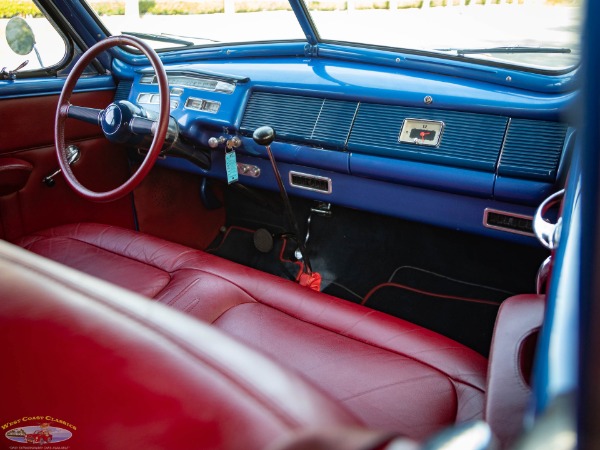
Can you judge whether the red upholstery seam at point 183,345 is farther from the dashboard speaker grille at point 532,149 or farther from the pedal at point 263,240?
the pedal at point 263,240

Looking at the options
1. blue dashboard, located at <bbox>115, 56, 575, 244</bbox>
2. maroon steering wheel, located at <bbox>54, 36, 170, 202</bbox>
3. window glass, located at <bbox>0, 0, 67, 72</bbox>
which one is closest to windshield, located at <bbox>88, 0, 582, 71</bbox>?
blue dashboard, located at <bbox>115, 56, 575, 244</bbox>

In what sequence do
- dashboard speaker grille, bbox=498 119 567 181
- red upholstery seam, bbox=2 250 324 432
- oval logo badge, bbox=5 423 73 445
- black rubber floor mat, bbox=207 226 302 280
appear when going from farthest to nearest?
black rubber floor mat, bbox=207 226 302 280 < dashboard speaker grille, bbox=498 119 567 181 < oval logo badge, bbox=5 423 73 445 < red upholstery seam, bbox=2 250 324 432

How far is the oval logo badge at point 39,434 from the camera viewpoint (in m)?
0.66

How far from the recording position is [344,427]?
51 centimetres

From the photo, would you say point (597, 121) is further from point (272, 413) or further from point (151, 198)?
point (151, 198)

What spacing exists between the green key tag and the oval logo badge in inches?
61.3

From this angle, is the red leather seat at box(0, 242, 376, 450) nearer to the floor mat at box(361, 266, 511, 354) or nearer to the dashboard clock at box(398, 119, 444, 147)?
the dashboard clock at box(398, 119, 444, 147)

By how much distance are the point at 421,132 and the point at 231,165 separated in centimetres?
81

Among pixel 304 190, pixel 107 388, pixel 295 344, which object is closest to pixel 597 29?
pixel 107 388

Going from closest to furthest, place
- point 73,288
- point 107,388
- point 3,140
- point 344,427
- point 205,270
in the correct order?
point 344,427 < point 107,388 < point 73,288 < point 205,270 < point 3,140

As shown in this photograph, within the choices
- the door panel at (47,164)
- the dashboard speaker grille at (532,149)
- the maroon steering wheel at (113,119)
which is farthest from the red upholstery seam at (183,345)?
the door panel at (47,164)

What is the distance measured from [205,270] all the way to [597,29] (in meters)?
1.39

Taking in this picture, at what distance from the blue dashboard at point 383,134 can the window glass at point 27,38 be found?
43 cm

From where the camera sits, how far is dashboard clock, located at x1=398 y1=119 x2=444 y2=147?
1.76m
